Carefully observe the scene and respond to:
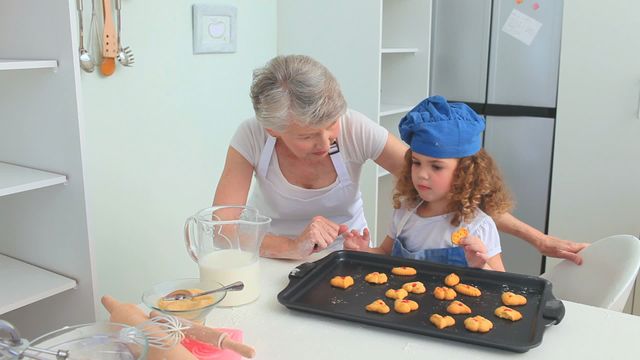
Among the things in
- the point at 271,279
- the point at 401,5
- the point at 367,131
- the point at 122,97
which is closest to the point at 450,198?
the point at 367,131

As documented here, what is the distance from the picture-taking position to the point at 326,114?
1576 millimetres

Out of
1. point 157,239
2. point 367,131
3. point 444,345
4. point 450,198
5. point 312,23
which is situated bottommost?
point 157,239

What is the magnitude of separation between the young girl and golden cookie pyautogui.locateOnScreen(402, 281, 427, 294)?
0.22 m

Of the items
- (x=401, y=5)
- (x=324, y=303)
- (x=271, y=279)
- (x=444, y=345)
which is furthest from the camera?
(x=401, y=5)

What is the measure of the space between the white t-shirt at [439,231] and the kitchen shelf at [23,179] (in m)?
1.02

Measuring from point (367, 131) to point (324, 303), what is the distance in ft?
2.49

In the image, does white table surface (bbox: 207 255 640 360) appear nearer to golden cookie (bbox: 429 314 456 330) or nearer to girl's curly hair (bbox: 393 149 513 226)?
golden cookie (bbox: 429 314 456 330)

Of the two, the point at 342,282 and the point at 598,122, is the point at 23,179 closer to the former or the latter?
the point at 342,282

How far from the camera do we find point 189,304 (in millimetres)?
1096

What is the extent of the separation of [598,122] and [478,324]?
2004 mm

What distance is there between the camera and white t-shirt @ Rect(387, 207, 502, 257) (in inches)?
62.3

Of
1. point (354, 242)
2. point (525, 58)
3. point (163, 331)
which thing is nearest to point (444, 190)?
point (354, 242)

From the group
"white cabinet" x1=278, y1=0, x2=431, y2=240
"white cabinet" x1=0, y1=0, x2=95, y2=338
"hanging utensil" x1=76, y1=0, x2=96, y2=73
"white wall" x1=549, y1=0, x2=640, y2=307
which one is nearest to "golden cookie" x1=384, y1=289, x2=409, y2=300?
"white cabinet" x1=0, y1=0, x2=95, y2=338

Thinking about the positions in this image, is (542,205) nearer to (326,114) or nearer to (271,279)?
(326,114)
